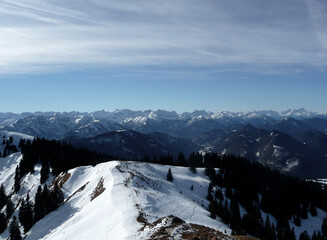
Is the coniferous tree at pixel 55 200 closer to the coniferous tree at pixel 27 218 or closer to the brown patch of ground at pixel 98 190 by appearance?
the coniferous tree at pixel 27 218

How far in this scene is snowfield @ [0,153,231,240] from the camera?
4225 cm

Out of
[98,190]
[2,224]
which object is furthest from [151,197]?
[2,224]

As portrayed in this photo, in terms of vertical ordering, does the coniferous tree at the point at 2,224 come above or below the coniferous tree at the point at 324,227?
above

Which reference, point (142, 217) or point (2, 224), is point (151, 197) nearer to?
point (142, 217)

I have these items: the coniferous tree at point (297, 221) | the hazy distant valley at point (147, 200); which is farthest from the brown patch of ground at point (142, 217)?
the coniferous tree at point (297, 221)

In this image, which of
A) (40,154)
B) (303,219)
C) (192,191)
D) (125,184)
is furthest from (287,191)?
(40,154)

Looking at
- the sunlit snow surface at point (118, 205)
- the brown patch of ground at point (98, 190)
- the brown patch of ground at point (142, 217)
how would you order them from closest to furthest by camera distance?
the brown patch of ground at point (142, 217), the sunlit snow surface at point (118, 205), the brown patch of ground at point (98, 190)

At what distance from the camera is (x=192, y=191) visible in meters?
100

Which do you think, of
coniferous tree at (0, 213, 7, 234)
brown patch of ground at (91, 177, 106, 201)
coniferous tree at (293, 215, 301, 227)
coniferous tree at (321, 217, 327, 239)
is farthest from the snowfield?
coniferous tree at (321, 217, 327, 239)

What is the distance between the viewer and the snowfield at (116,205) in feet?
139

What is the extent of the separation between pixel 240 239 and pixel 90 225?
3042cm

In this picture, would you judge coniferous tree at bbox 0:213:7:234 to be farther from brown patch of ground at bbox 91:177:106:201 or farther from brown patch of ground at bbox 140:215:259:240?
brown patch of ground at bbox 140:215:259:240

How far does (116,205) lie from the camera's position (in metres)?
51.1

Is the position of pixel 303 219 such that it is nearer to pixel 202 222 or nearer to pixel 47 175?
pixel 202 222
